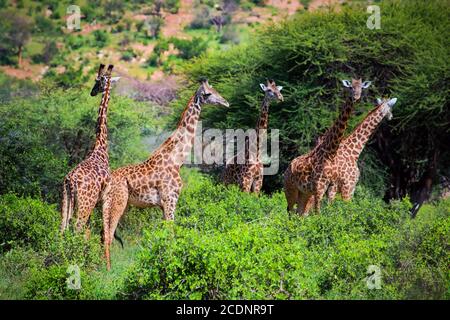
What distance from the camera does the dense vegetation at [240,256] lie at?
348 inches

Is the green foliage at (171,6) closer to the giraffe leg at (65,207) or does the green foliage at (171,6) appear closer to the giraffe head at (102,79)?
the giraffe head at (102,79)

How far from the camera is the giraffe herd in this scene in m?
10.9

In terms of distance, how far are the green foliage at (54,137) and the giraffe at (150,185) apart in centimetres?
318

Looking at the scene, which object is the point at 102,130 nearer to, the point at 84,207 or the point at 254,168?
the point at 84,207

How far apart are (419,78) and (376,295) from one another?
9.52m

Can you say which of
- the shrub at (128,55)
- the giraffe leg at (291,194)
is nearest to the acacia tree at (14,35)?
the shrub at (128,55)

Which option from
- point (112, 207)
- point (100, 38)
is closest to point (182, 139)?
point (112, 207)

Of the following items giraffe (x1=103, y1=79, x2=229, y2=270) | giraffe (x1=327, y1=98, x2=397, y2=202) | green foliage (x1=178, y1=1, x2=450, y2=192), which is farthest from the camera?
green foliage (x1=178, y1=1, x2=450, y2=192)

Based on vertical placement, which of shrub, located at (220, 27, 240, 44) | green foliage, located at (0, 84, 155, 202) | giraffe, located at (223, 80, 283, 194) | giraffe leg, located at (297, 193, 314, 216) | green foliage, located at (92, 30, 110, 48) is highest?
giraffe, located at (223, 80, 283, 194)

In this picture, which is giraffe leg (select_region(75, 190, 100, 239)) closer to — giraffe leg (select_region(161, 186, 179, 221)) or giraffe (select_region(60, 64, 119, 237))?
giraffe (select_region(60, 64, 119, 237))

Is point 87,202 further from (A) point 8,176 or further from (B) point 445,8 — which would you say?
(B) point 445,8

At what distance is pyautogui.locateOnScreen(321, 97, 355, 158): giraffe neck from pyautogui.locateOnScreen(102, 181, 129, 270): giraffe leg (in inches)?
110

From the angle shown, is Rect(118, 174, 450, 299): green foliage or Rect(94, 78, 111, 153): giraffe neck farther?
Rect(94, 78, 111, 153): giraffe neck

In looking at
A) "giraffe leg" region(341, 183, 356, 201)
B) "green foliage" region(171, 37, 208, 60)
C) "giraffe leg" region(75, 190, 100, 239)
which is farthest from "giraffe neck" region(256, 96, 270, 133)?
"green foliage" region(171, 37, 208, 60)
